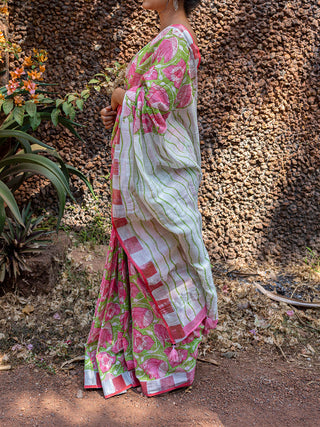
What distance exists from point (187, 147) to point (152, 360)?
101 centimetres

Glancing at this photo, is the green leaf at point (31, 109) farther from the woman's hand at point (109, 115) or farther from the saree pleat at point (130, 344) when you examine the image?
the saree pleat at point (130, 344)

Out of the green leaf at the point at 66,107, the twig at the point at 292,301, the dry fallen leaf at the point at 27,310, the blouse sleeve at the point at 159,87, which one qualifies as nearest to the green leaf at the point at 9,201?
the dry fallen leaf at the point at 27,310

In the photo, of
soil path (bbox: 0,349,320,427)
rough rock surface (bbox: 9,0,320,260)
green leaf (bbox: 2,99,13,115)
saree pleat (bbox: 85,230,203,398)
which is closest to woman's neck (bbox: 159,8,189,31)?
saree pleat (bbox: 85,230,203,398)

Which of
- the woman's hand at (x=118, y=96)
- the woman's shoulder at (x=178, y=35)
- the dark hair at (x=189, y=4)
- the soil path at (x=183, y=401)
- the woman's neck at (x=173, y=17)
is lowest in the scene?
the soil path at (x=183, y=401)

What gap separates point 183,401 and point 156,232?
2.59ft

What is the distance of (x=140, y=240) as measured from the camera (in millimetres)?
1818

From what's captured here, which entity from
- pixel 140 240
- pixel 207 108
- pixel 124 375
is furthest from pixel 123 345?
pixel 207 108

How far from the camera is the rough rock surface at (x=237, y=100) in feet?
10.3

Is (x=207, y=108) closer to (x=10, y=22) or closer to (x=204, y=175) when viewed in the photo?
(x=204, y=175)

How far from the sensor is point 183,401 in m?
1.87

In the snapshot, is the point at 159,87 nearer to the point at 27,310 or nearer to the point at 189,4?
the point at 189,4

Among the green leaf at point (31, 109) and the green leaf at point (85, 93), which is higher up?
the green leaf at point (31, 109)

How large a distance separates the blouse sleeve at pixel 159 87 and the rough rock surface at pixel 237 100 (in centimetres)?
160

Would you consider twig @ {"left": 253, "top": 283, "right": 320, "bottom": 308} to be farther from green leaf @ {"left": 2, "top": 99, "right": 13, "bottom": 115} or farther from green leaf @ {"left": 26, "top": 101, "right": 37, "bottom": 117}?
green leaf @ {"left": 2, "top": 99, "right": 13, "bottom": 115}
